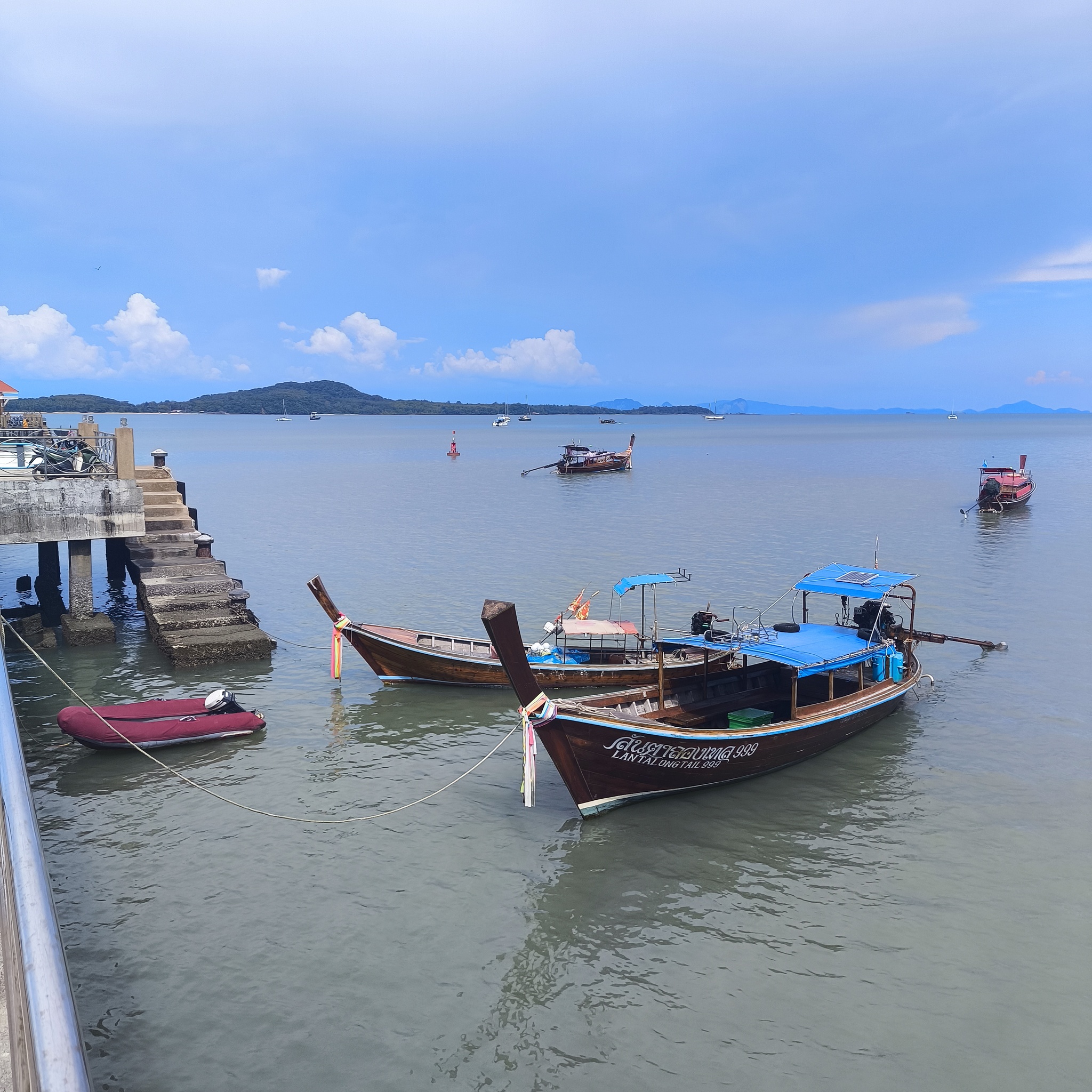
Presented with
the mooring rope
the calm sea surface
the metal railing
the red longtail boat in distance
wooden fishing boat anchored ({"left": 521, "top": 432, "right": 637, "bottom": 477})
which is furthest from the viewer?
wooden fishing boat anchored ({"left": 521, "top": 432, "right": 637, "bottom": 477})

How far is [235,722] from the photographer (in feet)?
60.3

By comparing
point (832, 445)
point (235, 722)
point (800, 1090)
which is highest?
point (832, 445)

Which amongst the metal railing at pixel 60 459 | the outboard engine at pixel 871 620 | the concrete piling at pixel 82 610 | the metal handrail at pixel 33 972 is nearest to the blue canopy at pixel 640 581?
the outboard engine at pixel 871 620

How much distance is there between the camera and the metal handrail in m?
3.21

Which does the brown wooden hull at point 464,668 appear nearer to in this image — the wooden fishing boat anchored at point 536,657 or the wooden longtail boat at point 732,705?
the wooden fishing boat anchored at point 536,657

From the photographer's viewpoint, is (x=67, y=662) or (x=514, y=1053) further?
(x=67, y=662)

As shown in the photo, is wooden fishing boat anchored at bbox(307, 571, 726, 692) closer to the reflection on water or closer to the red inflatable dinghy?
the red inflatable dinghy

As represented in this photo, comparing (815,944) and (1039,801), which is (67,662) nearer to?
(815,944)

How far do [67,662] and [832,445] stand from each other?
510 ft

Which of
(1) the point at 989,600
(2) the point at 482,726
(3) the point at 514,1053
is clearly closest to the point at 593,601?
(2) the point at 482,726

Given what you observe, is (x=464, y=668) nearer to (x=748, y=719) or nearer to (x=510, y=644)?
(x=748, y=719)

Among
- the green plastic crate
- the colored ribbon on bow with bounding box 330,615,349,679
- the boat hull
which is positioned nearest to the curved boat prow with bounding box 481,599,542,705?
the green plastic crate

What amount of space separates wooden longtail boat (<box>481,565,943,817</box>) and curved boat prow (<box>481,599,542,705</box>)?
2cm

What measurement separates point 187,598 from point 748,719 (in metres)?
16.9
